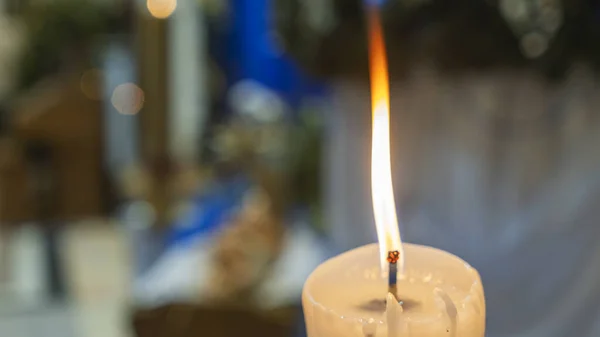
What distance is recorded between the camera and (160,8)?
2145 mm

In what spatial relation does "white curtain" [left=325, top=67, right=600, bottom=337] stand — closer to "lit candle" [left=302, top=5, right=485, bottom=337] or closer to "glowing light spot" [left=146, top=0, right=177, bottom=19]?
"glowing light spot" [left=146, top=0, right=177, bottom=19]

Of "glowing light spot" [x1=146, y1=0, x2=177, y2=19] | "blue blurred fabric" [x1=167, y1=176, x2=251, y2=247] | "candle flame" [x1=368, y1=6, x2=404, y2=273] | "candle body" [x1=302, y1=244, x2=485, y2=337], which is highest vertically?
"glowing light spot" [x1=146, y1=0, x2=177, y2=19]

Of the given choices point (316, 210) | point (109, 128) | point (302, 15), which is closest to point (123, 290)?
point (316, 210)

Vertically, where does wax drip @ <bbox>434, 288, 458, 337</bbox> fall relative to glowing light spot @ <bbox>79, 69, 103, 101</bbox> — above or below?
above

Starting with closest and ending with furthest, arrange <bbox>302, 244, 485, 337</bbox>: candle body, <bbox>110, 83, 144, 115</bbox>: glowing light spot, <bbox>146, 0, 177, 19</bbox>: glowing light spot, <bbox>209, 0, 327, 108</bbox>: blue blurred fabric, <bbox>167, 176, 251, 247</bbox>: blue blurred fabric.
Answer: <bbox>302, 244, 485, 337</bbox>: candle body
<bbox>167, 176, 251, 247</bbox>: blue blurred fabric
<bbox>146, 0, 177, 19</bbox>: glowing light spot
<bbox>209, 0, 327, 108</bbox>: blue blurred fabric
<bbox>110, 83, 144, 115</bbox>: glowing light spot

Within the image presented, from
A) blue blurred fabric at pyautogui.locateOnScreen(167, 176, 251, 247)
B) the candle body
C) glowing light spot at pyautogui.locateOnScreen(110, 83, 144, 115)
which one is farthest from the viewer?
glowing light spot at pyautogui.locateOnScreen(110, 83, 144, 115)

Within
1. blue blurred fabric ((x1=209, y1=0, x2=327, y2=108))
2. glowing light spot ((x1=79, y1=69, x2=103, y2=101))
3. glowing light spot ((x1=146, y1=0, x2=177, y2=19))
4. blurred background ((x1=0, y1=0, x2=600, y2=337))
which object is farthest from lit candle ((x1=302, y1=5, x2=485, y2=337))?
glowing light spot ((x1=79, y1=69, x2=103, y2=101))

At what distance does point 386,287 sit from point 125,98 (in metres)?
2.97

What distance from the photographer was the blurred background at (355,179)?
1.08 metres

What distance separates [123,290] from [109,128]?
108cm

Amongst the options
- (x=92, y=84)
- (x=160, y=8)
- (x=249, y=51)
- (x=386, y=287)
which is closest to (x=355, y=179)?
(x=160, y=8)

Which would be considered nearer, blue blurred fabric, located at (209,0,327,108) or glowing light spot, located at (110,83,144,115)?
blue blurred fabric, located at (209,0,327,108)

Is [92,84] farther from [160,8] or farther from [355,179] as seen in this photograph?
[355,179]

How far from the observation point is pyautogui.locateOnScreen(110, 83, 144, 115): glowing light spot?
2956 mm
